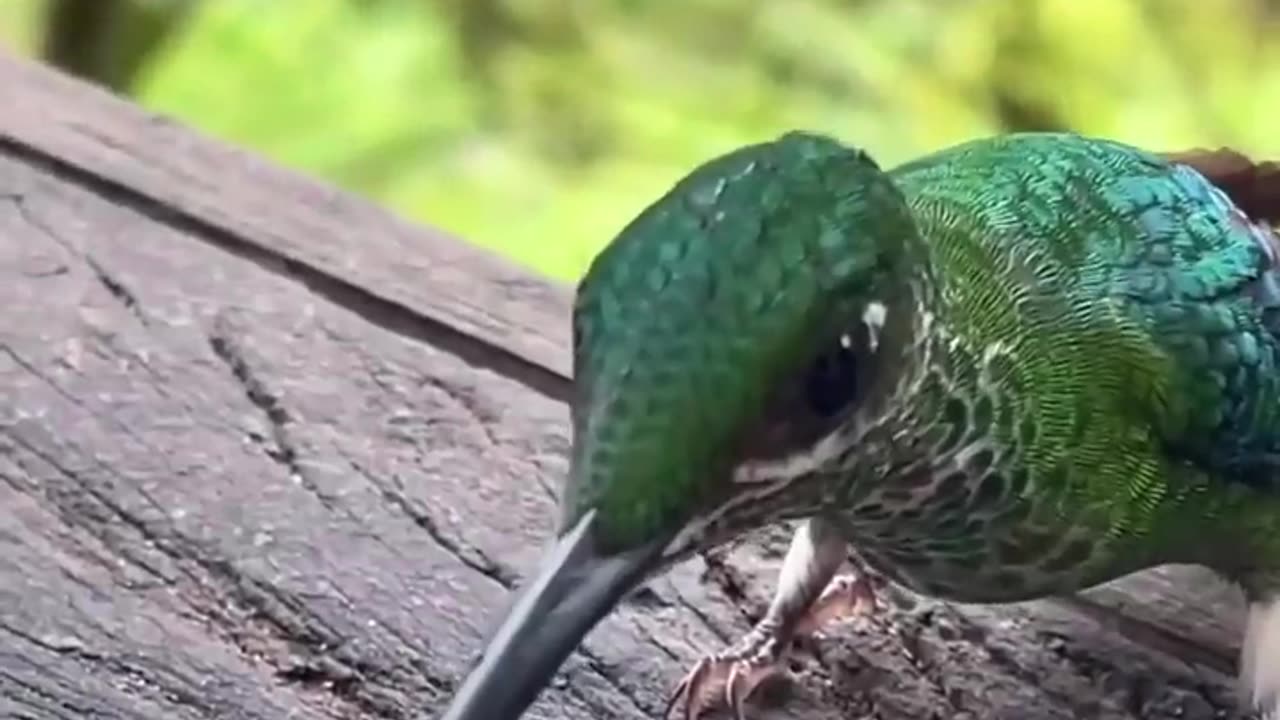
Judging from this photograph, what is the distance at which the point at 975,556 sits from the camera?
1053 millimetres

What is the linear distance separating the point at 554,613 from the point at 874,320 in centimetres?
20

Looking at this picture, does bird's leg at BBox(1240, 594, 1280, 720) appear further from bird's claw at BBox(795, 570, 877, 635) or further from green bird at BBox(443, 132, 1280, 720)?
bird's claw at BBox(795, 570, 877, 635)

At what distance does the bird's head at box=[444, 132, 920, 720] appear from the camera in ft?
2.53

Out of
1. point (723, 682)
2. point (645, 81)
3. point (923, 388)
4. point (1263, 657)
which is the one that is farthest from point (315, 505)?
point (645, 81)

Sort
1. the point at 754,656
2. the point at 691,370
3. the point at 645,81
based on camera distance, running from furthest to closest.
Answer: the point at 645,81 → the point at 754,656 → the point at 691,370

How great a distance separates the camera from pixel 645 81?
2.48m

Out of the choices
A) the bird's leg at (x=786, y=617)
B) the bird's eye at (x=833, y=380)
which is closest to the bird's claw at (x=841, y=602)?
the bird's leg at (x=786, y=617)

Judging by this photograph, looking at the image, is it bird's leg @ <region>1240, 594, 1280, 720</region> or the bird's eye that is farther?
bird's leg @ <region>1240, 594, 1280, 720</region>

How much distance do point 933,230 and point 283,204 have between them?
0.68 metres

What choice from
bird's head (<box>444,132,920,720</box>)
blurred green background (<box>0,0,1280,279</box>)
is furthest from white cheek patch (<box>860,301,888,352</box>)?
blurred green background (<box>0,0,1280,279</box>)

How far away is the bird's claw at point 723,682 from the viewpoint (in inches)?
46.0

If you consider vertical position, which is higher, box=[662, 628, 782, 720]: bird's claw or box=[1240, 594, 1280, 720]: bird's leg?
box=[1240, 594, 1280, 720]: bird's leg

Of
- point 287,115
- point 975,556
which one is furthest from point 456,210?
point 975,556

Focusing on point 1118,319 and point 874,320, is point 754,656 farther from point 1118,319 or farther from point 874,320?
point 874,320
